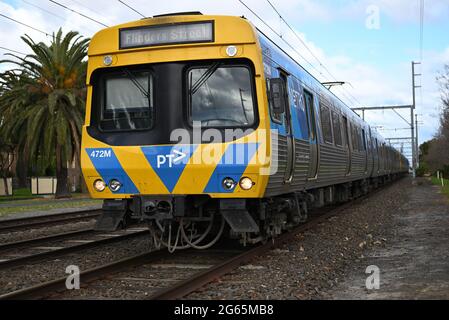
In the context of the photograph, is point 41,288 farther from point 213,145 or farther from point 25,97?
point 25,97

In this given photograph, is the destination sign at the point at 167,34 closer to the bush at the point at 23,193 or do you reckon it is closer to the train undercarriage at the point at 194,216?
the train undercarriage at the point at 194,216

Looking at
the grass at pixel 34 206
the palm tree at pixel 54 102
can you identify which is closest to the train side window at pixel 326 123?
the grass at pixel 34 206

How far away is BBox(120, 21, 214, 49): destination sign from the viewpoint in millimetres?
8125

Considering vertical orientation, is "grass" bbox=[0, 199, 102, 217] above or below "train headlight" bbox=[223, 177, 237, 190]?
below

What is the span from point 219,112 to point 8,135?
2602cm

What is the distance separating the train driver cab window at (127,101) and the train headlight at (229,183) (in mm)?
1372

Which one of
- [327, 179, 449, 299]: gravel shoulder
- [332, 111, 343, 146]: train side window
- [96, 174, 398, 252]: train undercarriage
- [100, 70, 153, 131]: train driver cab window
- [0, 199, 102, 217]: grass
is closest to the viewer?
[327, 179, 449, 299]: gravel shoulder

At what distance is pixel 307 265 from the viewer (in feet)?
27.0

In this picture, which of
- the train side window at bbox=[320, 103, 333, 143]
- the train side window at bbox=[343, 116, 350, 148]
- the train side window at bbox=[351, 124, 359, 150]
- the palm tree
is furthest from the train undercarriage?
the palm tree

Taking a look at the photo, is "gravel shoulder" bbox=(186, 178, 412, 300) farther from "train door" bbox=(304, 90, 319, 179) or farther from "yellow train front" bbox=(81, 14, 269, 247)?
"train door" bbox=(304, 90, 319, 179)

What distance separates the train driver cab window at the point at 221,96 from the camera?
8.00 metres

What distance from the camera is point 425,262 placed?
839cm

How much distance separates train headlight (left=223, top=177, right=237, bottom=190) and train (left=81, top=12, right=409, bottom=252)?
0.5 inches

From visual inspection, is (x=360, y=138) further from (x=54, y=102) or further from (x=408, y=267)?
(x=54, y=102)
